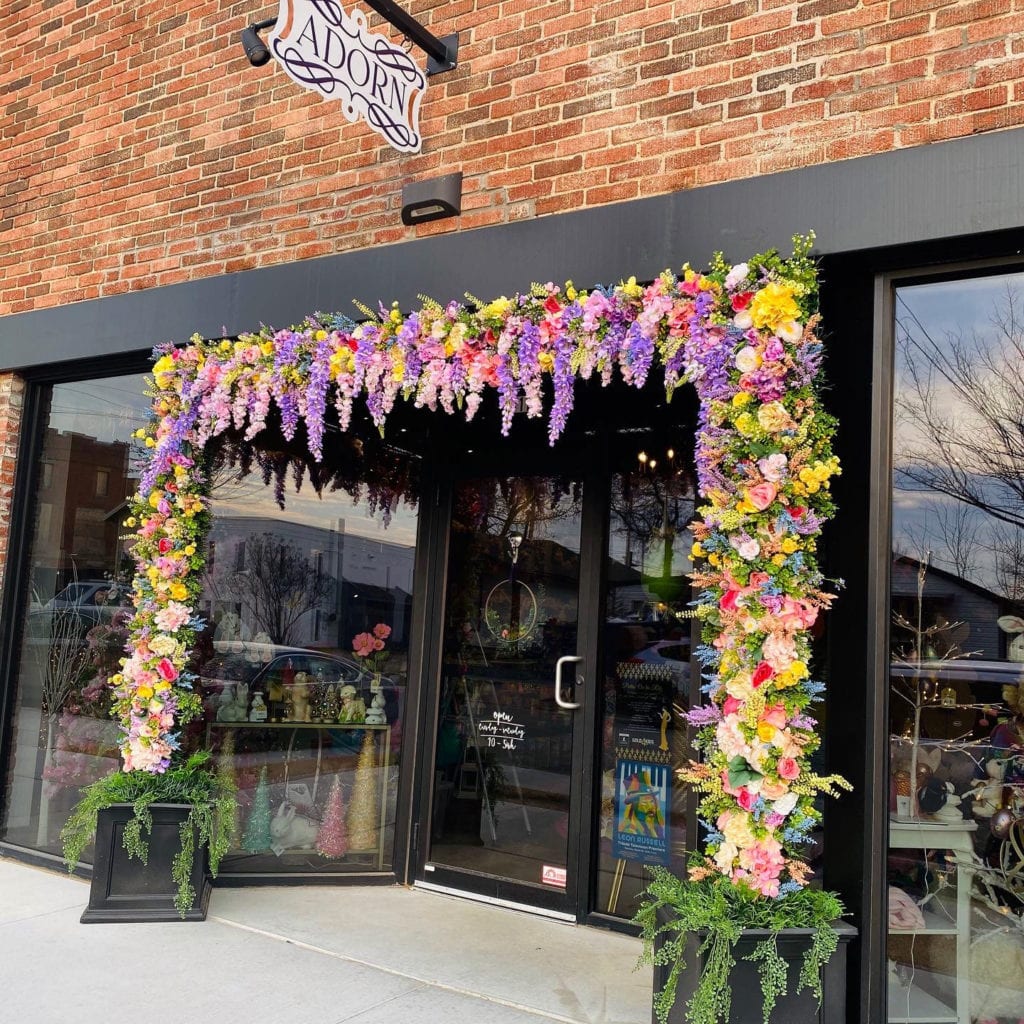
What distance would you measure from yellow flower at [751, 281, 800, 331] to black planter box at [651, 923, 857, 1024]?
1.93 meters

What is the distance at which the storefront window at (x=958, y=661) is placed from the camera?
3109mm

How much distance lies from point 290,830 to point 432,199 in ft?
11.0

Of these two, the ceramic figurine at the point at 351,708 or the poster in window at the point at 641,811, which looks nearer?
the poster in window at the point at 641,811

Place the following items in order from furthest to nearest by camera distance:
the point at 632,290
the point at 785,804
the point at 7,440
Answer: the point at 7,440, the point at 632,290, the point at 785,804

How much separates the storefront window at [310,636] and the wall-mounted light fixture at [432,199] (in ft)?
4.54

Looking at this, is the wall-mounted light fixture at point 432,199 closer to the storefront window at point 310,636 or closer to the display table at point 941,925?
the storefront window at point 310,636

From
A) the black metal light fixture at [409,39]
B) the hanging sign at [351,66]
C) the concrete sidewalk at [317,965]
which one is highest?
the black metal light fixture at [409,39]

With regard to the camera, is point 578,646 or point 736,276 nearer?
point 736,276

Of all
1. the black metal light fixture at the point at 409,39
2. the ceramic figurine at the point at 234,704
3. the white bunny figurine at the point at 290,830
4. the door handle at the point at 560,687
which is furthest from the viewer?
the ceramic figurine at the point at 234,704

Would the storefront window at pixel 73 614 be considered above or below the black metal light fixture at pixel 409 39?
below

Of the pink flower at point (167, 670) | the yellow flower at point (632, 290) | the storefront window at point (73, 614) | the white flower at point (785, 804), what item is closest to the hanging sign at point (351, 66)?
the yellow flower at point (632, 290)

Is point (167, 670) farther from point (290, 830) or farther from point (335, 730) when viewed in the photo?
point (290, 830)

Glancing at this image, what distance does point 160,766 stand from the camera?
14.4ft

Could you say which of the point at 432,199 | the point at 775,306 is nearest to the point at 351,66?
the point at 432,199
